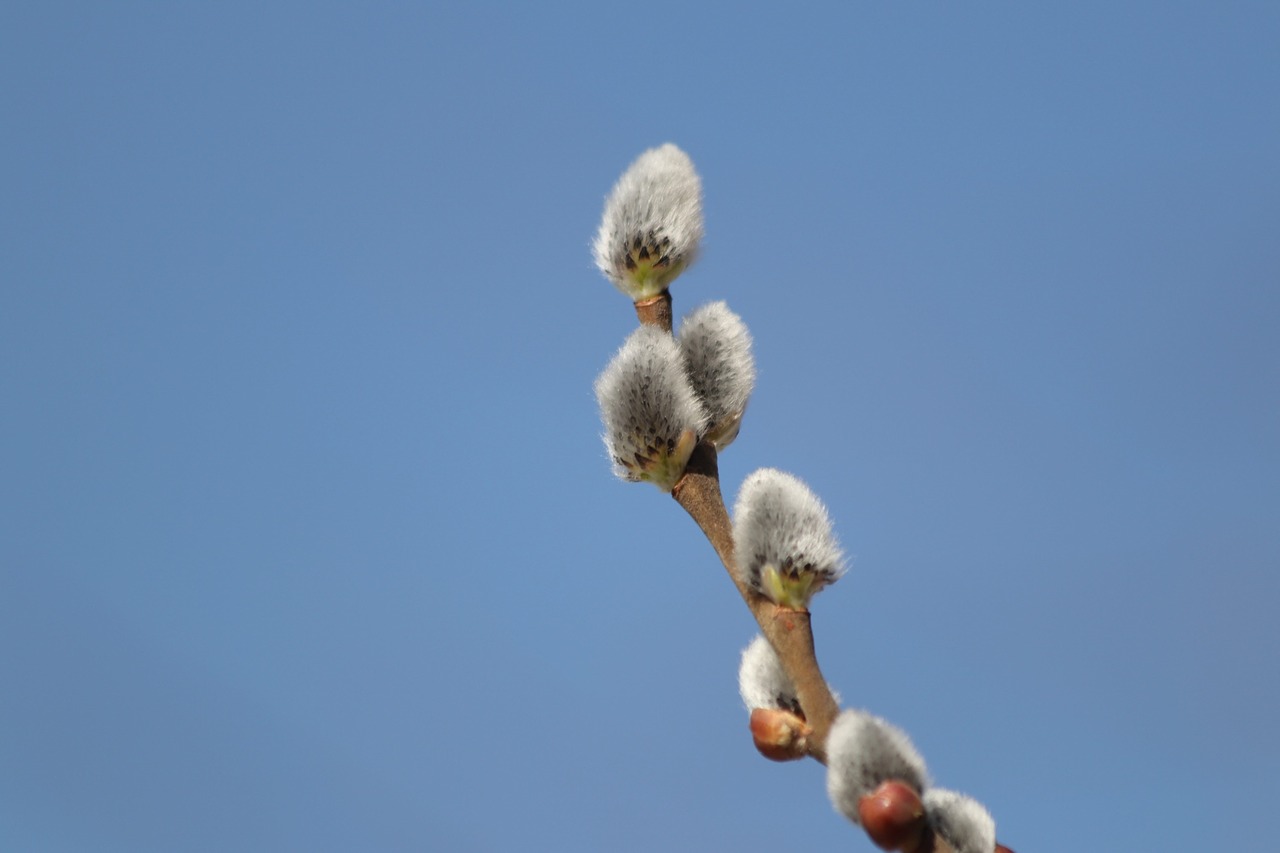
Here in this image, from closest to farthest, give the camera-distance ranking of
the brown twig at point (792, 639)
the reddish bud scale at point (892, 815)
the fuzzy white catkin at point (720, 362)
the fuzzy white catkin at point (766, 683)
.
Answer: the reddish bud scale at point (892, 815) < the brown twig at point (792, 639) < the fuzzy white catkin at point (766, 683) < the fuzzy white catkin at point (720, 362)

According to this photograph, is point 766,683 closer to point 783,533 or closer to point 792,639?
point 792,639

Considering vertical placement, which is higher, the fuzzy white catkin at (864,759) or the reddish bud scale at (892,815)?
the fuzzy white catkin at (864,759)

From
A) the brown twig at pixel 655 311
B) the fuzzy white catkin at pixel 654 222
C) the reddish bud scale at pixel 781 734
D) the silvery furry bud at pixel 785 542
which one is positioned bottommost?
the reddish bud scale at pixel 781 734

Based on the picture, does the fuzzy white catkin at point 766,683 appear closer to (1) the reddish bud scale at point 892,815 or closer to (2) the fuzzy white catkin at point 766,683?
(2) the fuzzy white catkin at point 766,683

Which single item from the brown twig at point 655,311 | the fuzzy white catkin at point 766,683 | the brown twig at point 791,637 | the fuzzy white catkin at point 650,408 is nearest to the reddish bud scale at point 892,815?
the brown twig at point 791,637

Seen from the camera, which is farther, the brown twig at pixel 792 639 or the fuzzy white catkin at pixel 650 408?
the fuzzy white catkin at pixel 650 408

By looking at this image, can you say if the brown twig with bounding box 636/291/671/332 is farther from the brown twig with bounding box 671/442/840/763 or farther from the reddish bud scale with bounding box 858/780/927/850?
the reddish bud scale with bounding box 858/780/927/850

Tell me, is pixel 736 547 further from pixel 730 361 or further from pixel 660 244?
pixel 660 244

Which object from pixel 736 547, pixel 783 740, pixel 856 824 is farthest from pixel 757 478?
pixel 856 824
